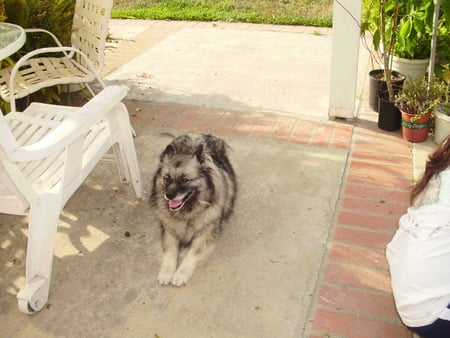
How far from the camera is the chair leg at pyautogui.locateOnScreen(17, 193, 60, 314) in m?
2.27

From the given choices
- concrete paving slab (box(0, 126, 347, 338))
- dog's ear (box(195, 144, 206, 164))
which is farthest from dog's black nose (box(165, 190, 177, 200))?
concrete paving slab (box(0, 126, 347, 338))

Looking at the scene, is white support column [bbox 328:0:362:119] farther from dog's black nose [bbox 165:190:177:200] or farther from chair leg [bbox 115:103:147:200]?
dog's black nose [bbox 165:190:177:200]

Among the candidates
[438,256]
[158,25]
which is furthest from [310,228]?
[158,25]

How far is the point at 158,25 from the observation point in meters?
7.13

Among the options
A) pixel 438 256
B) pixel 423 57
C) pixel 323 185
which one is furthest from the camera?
pixel 423 57

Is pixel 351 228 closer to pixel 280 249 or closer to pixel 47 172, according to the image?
pixel 280 249

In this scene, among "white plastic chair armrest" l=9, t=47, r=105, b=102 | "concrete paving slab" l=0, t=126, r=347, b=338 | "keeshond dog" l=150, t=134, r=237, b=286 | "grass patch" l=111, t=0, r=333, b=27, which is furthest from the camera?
"grass patch" l=111, t=0, r=333, b=27

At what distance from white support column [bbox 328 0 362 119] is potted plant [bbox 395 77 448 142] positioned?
0.42 metres

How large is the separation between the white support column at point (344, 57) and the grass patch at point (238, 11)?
2999 mm

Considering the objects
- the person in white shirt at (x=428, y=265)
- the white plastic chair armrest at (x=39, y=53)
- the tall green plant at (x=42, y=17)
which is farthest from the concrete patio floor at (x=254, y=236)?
the tall green plant at (x=42, y=17)

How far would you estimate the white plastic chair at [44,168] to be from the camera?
82.0 inches

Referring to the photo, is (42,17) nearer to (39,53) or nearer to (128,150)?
(39,53)

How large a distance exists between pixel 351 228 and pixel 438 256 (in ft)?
3.78

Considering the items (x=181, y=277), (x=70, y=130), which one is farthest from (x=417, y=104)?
(x=70, y=130)
